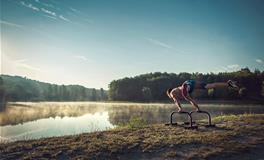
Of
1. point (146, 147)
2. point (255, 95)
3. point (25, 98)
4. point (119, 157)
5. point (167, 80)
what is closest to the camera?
point (119, 157)

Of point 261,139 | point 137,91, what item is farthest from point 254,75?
point 261,139

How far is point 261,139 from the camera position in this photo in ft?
33.7

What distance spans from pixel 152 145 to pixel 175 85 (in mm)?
88216

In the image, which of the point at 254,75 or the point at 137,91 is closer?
the point at 254,75

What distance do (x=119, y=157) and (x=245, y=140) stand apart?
13.1 feet

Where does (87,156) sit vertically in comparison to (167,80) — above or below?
below

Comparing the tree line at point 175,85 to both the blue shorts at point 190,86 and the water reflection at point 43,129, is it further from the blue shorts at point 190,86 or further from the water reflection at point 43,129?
the blue shorts at point 190,86

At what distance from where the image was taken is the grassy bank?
353 inches

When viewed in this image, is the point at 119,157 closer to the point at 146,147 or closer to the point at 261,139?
the point at 146,147

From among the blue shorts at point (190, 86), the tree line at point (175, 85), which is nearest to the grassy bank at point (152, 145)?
the blue shorts at point (190, 86)

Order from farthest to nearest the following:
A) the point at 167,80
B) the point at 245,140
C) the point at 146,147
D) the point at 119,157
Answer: the point at 167,80 < the point at 245,140 < the point at 146,147 < the point at 119,157

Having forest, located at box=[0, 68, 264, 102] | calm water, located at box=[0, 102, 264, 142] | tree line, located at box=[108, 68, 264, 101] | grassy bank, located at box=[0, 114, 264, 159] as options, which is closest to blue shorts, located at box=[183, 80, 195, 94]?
grassy bank, located at box=[0, 114, 264, 159]

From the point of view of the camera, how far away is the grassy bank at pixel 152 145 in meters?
8.96

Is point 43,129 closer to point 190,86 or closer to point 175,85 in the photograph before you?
point 190,86
